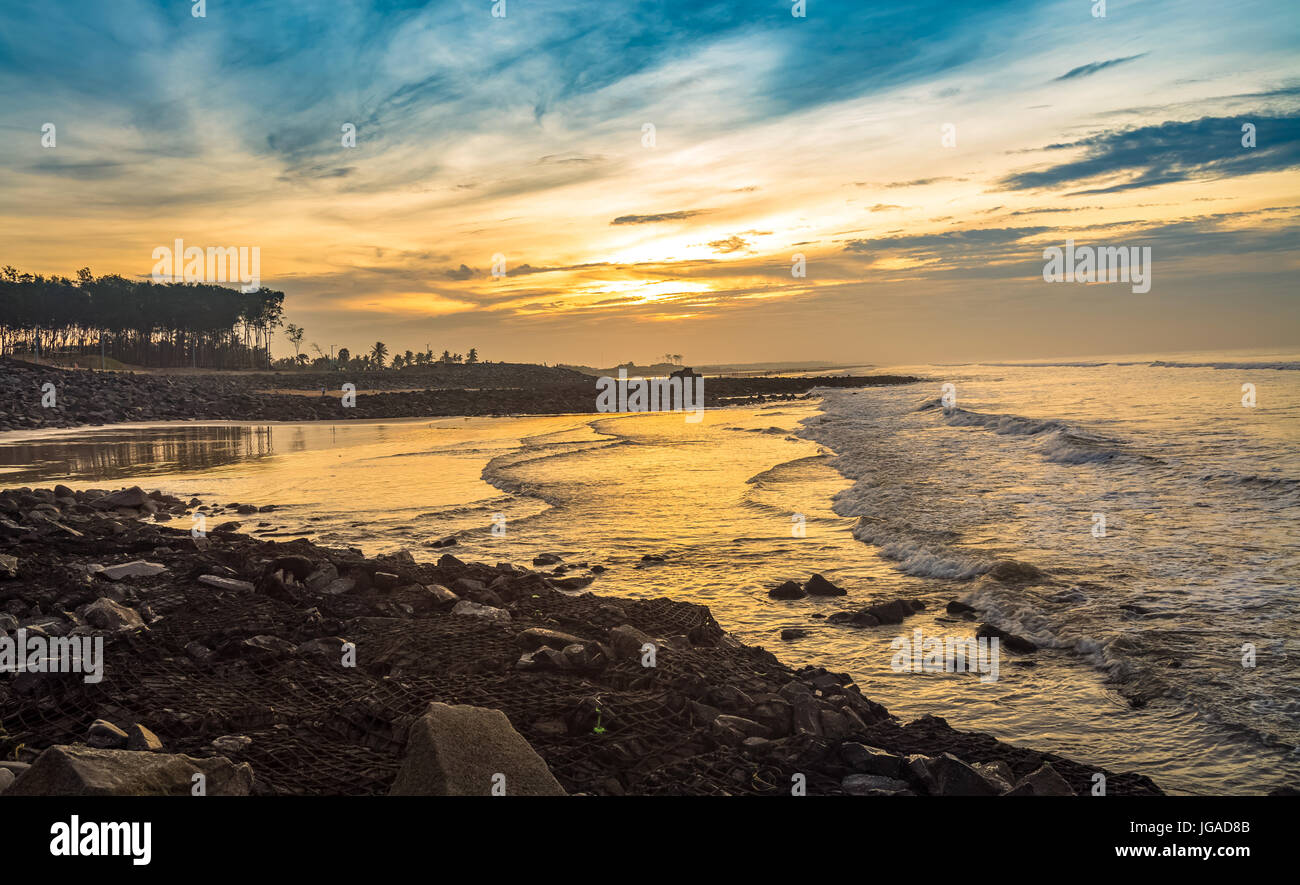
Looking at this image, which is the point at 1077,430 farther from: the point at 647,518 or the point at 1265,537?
the point at 647,518

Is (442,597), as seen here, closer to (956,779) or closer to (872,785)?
(872,785)

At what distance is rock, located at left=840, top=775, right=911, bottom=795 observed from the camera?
4.97m

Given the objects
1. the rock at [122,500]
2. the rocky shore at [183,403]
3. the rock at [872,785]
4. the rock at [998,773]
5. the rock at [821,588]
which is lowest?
the rock at [872,785]

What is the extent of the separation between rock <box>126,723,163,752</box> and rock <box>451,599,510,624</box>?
12.1ft

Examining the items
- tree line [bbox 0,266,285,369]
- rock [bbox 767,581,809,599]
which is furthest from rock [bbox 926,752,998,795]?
tree line [bbox 0,266,285,369]

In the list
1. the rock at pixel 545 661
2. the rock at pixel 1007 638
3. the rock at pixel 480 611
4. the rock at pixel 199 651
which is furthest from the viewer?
the rock at pixel 480 611

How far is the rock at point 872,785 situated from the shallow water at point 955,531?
159 centimetres

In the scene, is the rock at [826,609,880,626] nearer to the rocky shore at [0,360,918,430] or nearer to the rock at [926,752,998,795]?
the rock at [926,752,998,795]

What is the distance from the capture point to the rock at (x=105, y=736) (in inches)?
208

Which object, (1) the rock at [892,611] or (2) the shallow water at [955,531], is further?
(1) the rock at [892,611]

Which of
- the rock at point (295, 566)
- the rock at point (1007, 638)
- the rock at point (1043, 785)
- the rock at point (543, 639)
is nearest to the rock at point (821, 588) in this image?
the rock at point (1007, 638)

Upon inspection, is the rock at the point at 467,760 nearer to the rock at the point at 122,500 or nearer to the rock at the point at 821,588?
the rock at the point at 821,588
